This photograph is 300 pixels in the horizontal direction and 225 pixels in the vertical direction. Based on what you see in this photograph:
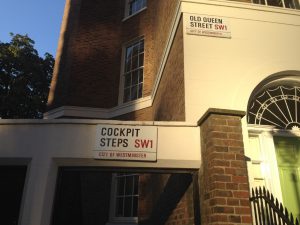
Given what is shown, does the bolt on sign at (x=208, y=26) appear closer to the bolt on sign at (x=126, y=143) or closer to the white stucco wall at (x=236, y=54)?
the white stucco wall at (x=236, y=54)

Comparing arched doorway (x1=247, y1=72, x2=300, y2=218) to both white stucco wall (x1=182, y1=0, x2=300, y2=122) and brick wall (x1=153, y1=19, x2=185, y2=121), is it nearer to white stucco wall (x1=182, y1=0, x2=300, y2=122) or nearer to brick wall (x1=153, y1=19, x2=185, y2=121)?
white stucco wall (x1=182, y1=0, x2=300, y2=122)

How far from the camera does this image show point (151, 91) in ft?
35.1

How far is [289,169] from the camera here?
5590mm

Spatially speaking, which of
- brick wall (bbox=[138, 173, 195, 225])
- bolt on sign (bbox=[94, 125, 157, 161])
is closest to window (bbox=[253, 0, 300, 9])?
brick wall (bbox=[138, 173, 195, 225])

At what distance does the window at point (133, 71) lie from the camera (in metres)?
11.5

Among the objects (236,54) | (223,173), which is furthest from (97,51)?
(223,173)

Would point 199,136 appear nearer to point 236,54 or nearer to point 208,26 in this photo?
point 236,54

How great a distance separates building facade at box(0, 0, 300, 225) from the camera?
4348 millimetres

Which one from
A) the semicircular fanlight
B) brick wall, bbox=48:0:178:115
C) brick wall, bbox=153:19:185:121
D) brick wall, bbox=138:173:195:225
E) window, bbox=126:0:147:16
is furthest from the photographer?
window, bbox=126:0:147:16

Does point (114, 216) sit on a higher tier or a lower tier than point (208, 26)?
lower

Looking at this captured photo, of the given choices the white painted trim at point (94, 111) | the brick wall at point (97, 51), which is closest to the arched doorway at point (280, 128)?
the brick wall at point (97, 51)

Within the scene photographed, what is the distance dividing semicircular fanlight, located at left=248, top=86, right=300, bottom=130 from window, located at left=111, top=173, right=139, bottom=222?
5.03m

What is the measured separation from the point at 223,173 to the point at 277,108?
103 inches

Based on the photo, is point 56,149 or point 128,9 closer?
point 56,149
